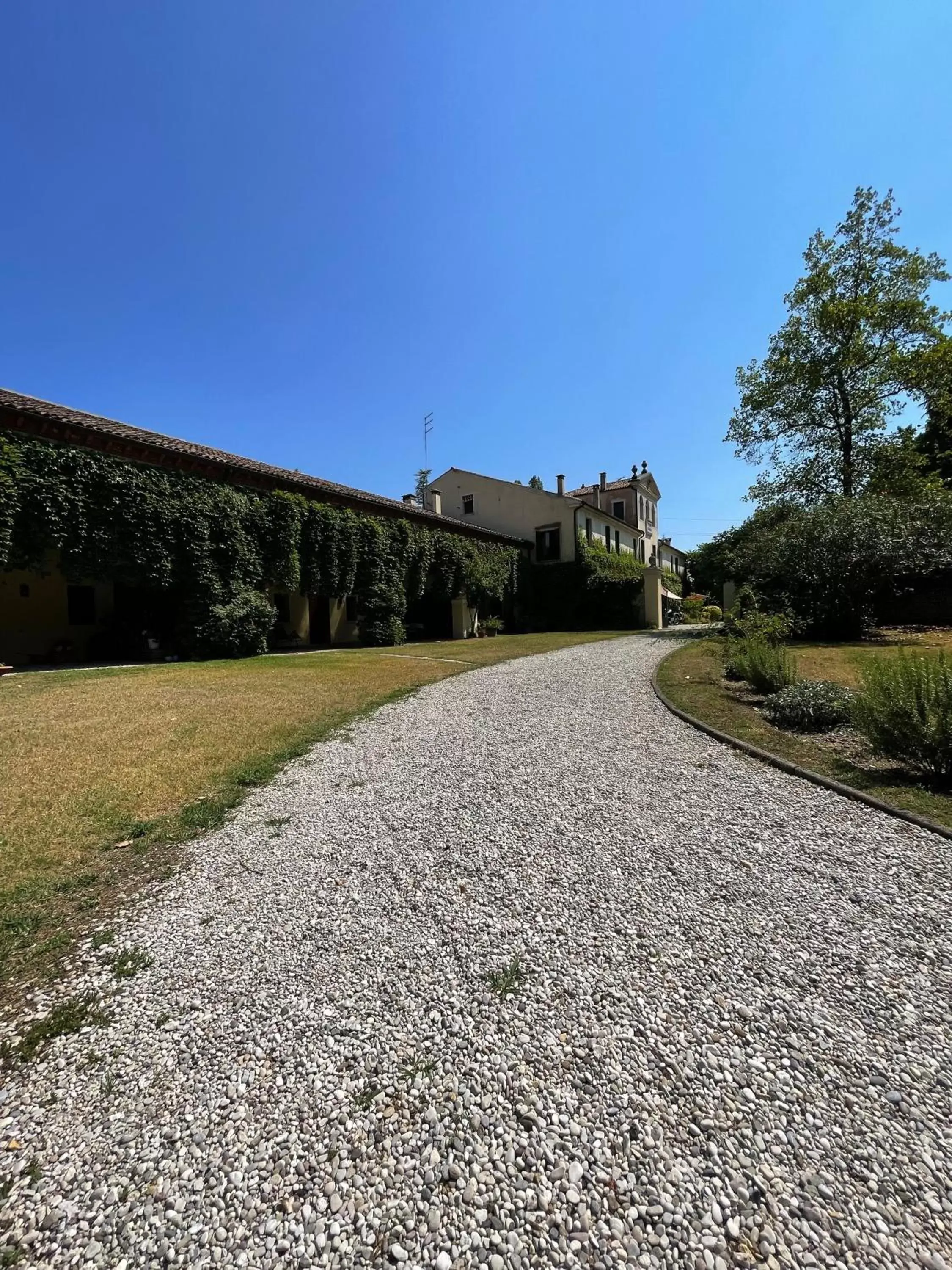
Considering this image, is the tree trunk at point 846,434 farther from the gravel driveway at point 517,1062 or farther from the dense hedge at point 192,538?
the gravel driveway at point 517,1062

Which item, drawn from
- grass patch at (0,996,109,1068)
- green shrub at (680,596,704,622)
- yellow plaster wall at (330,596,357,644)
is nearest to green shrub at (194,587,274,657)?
yellow plaster wall at (330,596,357,644)

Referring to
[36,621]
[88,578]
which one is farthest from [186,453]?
[36,621]

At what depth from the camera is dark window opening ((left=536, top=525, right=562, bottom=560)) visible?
30.2m

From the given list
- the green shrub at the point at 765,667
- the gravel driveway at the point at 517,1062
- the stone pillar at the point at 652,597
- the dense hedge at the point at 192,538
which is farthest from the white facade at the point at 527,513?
the gravel driveway at the point at 517,1062

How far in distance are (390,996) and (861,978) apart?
2175 millimetres

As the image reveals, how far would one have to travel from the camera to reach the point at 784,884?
3.22m

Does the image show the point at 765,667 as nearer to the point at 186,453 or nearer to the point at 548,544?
the point at 186,453

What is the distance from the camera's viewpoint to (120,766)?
544cm

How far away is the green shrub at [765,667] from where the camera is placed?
26.8 ft

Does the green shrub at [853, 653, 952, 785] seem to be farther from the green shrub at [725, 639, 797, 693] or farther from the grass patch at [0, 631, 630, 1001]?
the grass patch at [0, 631, 630, 1001]

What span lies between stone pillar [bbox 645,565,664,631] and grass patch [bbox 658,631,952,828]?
46.0 ft

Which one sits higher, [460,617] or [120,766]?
[460,617]

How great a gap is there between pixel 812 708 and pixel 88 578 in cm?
1599

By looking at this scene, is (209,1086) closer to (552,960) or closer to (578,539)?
(552,960)
